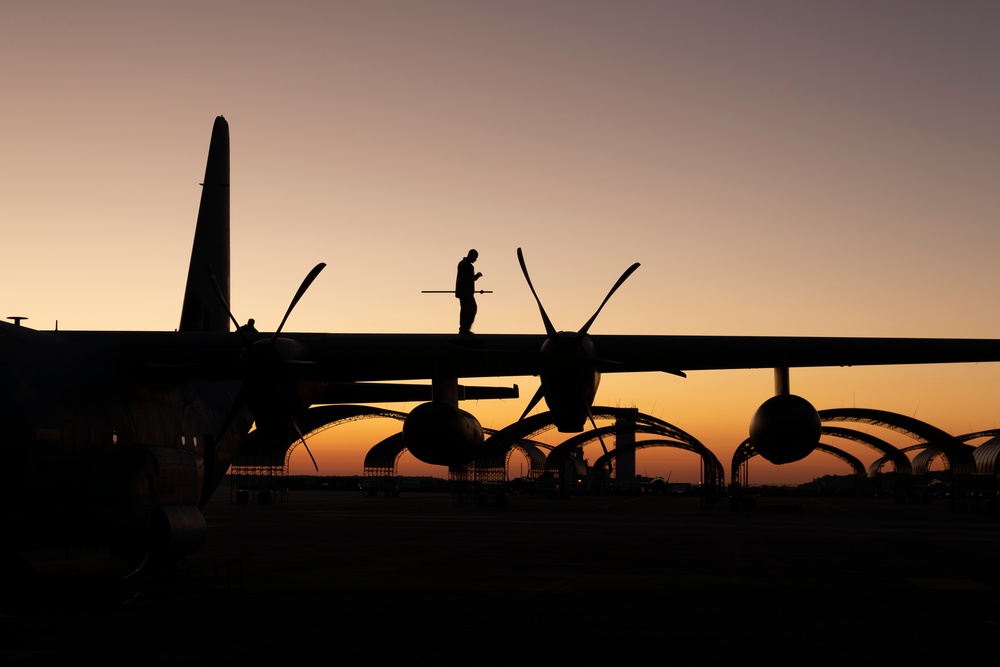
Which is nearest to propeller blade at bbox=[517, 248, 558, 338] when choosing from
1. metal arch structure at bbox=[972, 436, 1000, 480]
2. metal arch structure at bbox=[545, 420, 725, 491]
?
metal arch structure at bbox=[545, 420, 725, 491]

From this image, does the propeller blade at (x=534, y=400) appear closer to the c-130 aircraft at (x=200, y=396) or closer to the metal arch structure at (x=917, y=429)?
the c-130 aircraft at (x=200, y=396)

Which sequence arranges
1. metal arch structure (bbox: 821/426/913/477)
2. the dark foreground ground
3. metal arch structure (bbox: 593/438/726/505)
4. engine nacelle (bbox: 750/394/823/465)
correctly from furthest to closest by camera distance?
metal arch structure (bbox: 821/426/913/477), metal arch structure (bbox: 593/438/726/505), engine nacelle (bbox: 750/394/823/465), the dark foreground ground

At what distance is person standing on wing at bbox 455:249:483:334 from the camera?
69.1ft

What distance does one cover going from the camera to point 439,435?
2039 cm

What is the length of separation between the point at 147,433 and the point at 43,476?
10.5 ft

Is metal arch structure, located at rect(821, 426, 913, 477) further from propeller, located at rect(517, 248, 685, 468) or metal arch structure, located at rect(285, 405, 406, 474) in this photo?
propeller, located at rect(517, 248, 685, 468)

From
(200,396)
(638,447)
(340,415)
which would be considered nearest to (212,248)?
(200,396)

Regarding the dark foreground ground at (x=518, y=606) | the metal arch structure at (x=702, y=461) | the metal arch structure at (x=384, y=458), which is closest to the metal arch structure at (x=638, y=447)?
the metal arch structure at (x=702, y=461)

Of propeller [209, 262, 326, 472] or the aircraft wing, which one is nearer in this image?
propeller [209, 262, 326, 472]

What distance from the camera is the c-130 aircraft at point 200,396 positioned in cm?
1697

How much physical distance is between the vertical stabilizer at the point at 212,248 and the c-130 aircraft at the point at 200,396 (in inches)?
102

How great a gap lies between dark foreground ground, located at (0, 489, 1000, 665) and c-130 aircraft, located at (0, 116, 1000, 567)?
4.48ft

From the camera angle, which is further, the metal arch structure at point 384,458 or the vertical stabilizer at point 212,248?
the metal arch structure at point 384,458

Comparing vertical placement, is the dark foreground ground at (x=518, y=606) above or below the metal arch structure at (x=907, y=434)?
below
